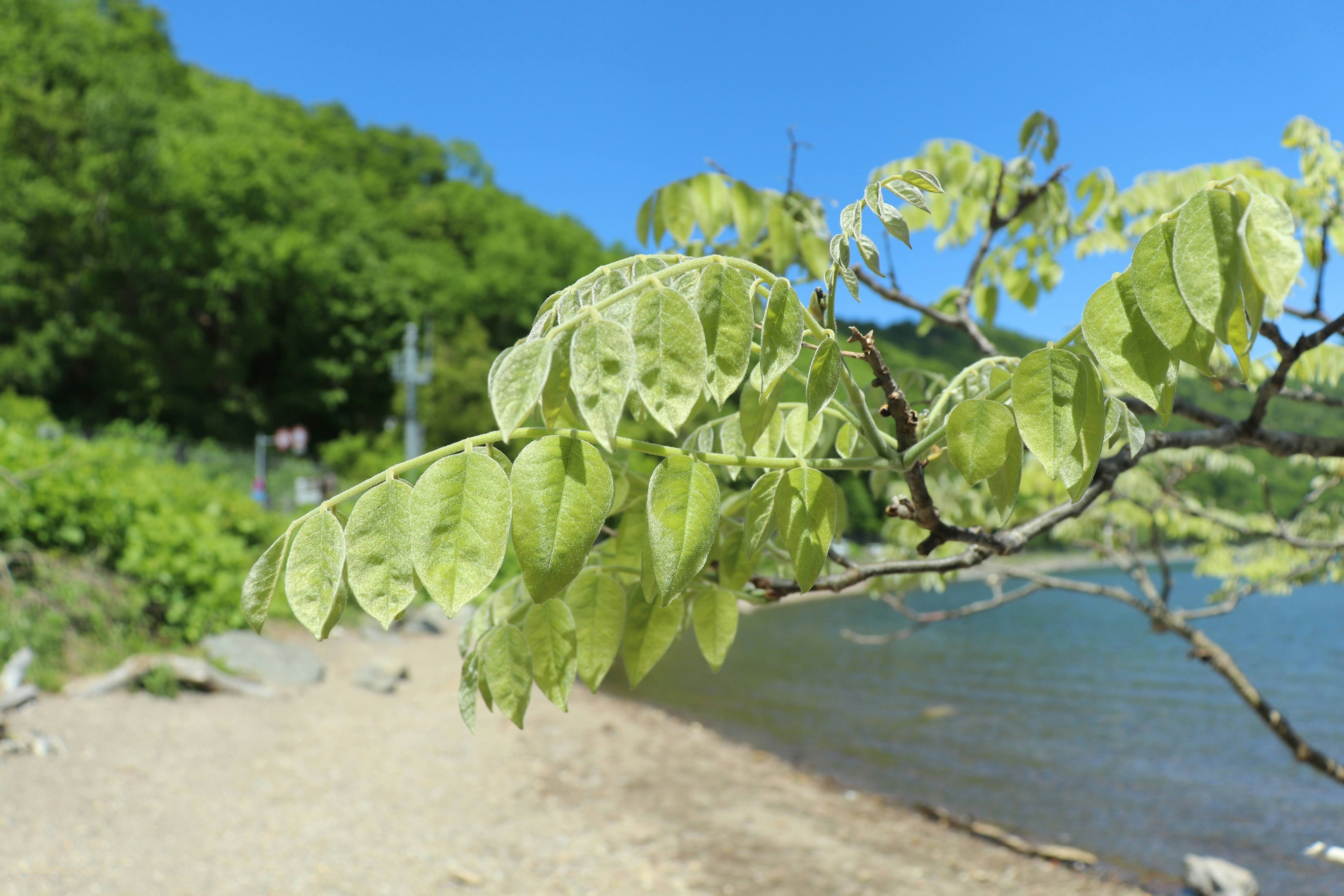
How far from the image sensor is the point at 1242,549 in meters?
4.31

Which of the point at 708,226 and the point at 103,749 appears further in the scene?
the point at 103,749

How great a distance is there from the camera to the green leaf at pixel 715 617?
3.34ft

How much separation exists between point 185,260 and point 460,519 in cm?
3087

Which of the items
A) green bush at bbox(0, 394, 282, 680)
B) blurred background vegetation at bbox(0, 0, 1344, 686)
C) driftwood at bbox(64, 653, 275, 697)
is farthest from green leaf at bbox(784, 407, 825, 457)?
blurred background vegetation at bbox(0, 0, 1344, 686)

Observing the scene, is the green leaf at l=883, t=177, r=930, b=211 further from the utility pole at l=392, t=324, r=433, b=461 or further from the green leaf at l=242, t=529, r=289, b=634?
the utility pole at l=392, t=324, r=433, b=461

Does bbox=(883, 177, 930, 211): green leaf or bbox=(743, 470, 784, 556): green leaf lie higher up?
bbox=(883, 177, 930, 211): green leaf

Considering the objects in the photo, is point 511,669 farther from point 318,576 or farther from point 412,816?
point 412,816

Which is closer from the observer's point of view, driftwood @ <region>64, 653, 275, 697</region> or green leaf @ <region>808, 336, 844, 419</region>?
green leaf @ <region>808, 336, 844, 419</region>

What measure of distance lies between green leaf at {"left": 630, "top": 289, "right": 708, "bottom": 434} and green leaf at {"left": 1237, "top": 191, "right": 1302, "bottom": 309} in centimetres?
38

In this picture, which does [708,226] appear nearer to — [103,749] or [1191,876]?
[103,749]

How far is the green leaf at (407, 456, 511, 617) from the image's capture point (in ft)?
2.15

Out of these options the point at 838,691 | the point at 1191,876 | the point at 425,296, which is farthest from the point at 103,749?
the point at 425,296

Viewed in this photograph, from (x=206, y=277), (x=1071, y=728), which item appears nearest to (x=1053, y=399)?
(x=1071, y=728)

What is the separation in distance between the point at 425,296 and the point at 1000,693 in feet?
84.9
